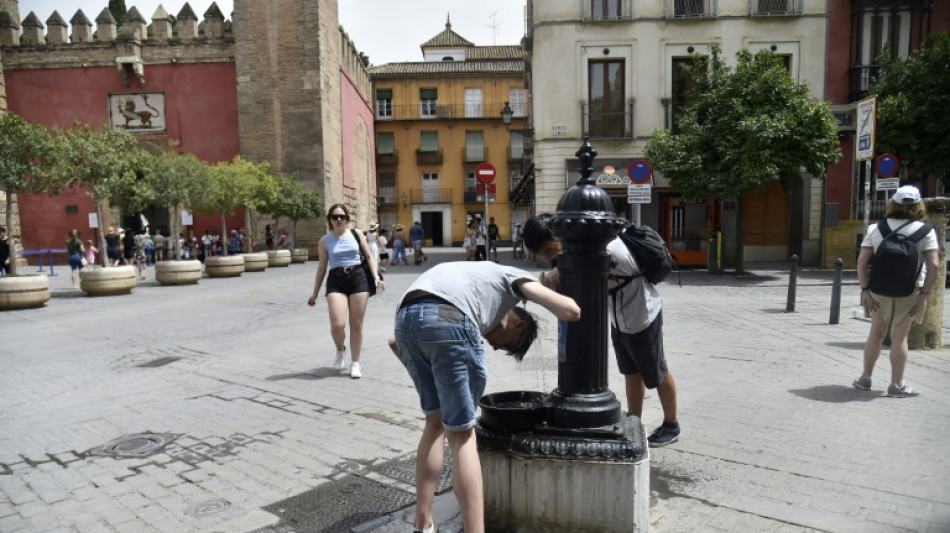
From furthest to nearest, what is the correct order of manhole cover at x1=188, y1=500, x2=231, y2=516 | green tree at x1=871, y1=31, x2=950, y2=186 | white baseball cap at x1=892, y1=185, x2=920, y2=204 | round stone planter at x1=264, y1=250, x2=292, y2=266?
1. round stone planter at x1=264, y1=250, x2=292, y2=266
2. green tree at x1=871, y1=31, x2=950, y2=186
3. white baseball cap at x1=892, y1=185, x2=920, y2=204
4. manhole cover at x1=188, y1=500, x2=231, y2=516

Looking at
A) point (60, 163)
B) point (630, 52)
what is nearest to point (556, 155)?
point (630, 52)

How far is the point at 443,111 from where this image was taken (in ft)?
152

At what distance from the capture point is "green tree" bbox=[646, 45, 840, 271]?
47.4 feet

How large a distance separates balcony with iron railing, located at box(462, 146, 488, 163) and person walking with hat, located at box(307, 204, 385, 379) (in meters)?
41.1

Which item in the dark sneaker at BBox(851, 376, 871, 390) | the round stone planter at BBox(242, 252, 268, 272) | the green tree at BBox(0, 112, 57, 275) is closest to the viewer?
the dark sneaker at BBox(851, 376, 871, 390)

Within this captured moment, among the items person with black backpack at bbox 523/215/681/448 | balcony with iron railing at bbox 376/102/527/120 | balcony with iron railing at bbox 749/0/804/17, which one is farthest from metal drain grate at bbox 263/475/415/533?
balcony with iron railing at bbox 376/102/527/120

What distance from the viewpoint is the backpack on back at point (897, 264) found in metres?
4.64

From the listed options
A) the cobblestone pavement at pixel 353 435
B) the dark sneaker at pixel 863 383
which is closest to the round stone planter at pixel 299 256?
the cobblestone pavement at pixel 353 435

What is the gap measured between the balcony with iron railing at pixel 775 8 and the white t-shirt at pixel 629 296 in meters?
19.1

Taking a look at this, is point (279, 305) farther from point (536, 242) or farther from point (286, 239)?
point (286, 239)

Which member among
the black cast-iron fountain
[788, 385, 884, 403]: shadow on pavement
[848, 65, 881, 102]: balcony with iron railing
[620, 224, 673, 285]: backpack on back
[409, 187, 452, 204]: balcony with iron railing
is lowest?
[788, 385, 884, 403]: shadow on pavement

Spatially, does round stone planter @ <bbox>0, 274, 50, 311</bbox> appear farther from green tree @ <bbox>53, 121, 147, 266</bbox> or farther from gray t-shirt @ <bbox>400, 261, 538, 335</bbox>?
gray t-shirt @ <bbox>400, 261, 538, 335</bbox>

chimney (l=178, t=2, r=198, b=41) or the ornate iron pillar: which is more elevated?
chimney (l=178, t=2, r=198, b=41)

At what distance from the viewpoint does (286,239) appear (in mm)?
26719
